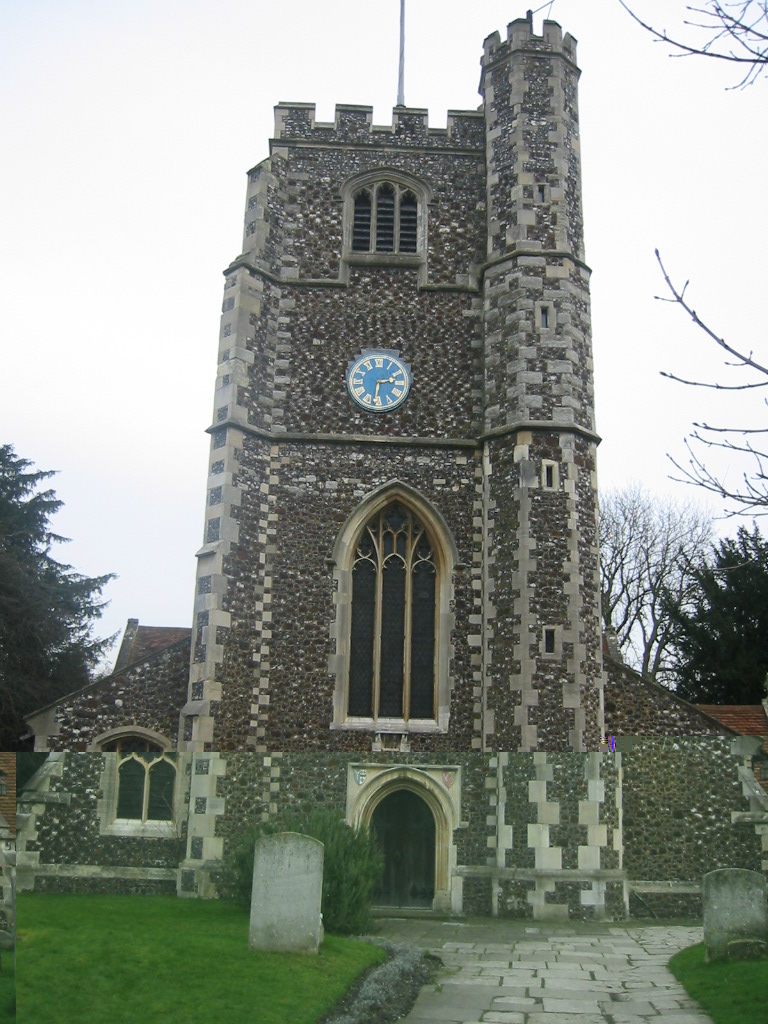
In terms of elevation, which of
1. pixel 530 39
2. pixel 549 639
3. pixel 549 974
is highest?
pixel 530 39

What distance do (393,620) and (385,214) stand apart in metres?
8.20

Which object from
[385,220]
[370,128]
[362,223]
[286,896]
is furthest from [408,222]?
[286,896]

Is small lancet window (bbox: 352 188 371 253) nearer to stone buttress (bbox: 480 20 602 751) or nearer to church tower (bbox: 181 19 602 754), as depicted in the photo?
church tower (bbox: 181 19 602 754)

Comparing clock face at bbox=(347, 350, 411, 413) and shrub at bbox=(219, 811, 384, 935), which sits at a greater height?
clock face at bbox=(347, 350, 411, 413)

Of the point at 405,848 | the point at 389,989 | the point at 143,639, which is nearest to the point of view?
the point at 389,989

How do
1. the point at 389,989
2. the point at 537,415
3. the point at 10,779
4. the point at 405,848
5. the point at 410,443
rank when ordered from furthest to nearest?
the point at 410,443, the point at 537,415, the point at 405,848, the point at 389,989, the point at 10,779

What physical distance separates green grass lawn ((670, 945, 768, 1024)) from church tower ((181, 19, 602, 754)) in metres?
5.67

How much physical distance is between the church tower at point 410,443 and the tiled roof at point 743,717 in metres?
4.82

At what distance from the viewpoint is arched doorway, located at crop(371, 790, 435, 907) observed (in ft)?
54.3

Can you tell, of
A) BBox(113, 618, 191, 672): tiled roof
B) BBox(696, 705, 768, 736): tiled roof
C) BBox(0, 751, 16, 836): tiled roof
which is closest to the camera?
BBox(0, 751, 16, 836): tiled roof

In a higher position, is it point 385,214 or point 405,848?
point 385,214

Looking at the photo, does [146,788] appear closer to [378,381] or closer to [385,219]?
[378,381]

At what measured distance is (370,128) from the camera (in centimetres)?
2116

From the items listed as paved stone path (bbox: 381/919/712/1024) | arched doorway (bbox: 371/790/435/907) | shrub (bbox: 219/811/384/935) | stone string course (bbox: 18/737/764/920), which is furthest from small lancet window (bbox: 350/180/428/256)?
paved stone path (bbox: 381/919/712/1024)
